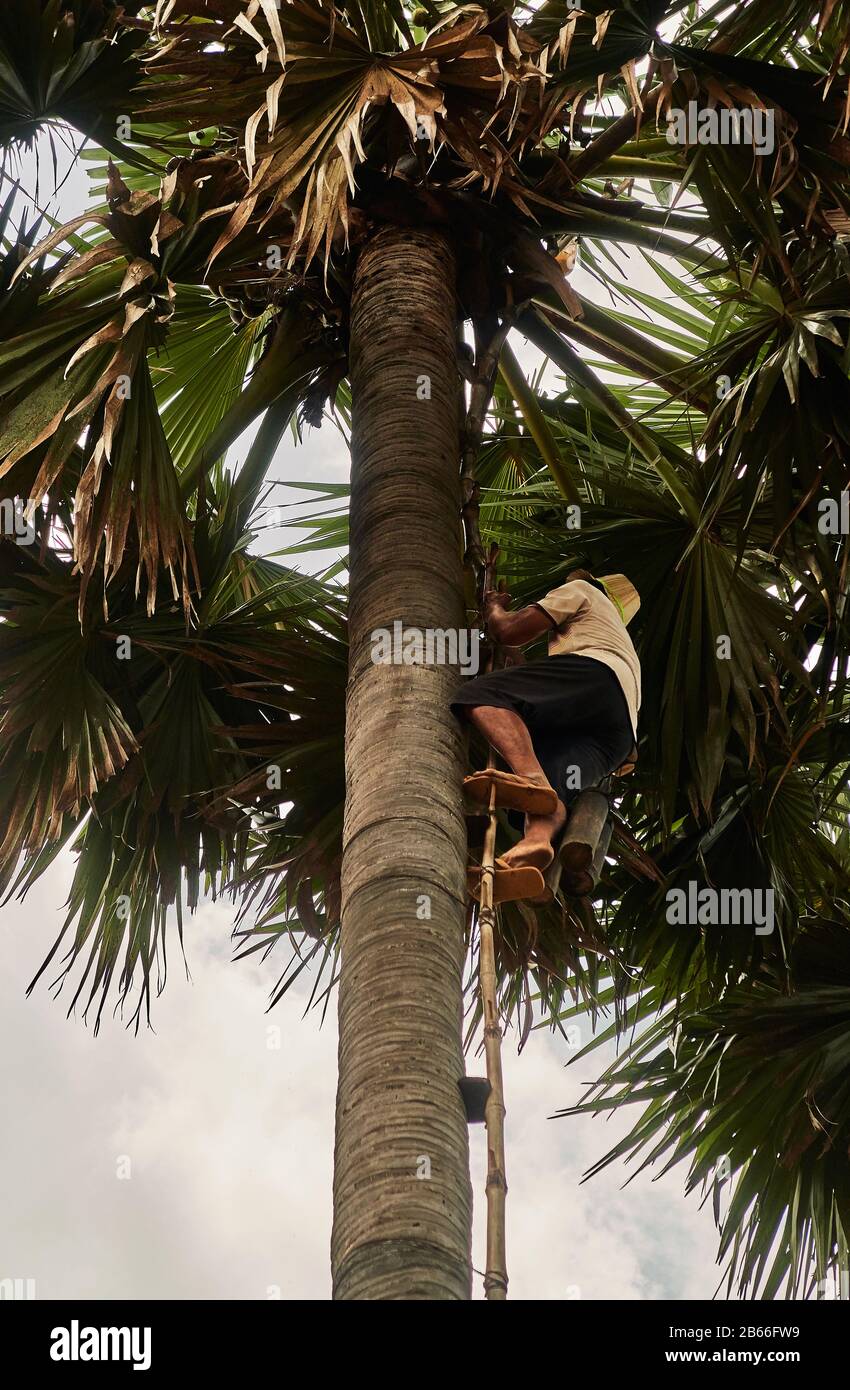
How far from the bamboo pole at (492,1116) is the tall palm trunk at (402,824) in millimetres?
74

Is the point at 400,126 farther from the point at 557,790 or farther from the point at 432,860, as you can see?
the point at 432,860

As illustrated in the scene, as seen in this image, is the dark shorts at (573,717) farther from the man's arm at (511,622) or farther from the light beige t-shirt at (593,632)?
the man's arm at (511,622)

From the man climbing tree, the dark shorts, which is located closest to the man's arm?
the man climbing tree

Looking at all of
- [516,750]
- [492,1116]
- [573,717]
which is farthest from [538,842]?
[492,1116]

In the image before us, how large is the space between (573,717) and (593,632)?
1.25 feet

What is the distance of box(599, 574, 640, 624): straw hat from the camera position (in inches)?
260

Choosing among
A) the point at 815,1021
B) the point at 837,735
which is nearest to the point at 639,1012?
the point at 815,1021

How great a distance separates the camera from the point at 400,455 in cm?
589

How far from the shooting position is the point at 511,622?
6.18m

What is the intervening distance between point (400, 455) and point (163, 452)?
115 cm

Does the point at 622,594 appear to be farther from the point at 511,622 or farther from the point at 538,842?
the point at 538,842

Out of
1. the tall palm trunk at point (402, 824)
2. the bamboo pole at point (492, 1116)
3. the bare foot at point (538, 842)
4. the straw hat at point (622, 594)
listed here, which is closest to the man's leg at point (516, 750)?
the bare foot at point (538, 842)

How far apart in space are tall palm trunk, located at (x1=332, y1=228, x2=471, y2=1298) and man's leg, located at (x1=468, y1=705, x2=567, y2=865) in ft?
0.60

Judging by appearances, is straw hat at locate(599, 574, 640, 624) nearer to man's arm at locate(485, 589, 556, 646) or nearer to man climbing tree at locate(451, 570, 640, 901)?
man climbing tree at locate(451, 570, 640, 901)
